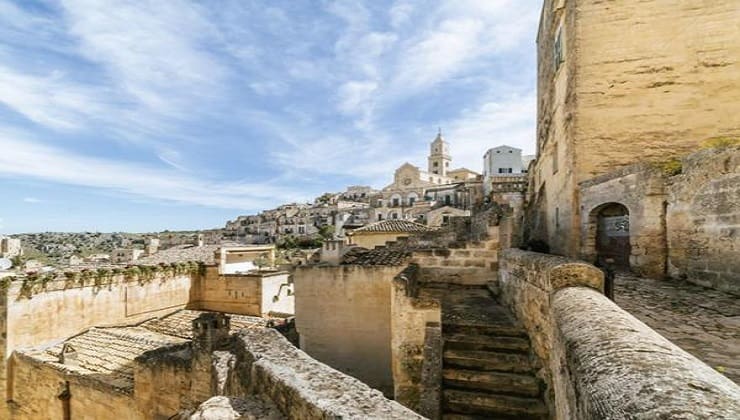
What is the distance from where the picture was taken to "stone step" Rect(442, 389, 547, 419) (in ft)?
12.6

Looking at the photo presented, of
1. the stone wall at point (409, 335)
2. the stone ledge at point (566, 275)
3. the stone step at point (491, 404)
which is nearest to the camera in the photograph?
the stone ledge at point (566, 275)

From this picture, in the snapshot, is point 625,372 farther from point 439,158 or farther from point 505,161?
point 439,158

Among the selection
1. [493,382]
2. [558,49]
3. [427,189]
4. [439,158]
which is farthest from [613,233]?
[439,158]

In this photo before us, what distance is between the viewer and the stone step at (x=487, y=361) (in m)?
4.40

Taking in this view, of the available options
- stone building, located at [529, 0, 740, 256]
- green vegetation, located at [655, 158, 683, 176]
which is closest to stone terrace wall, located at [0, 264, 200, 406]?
stone building, located at [529, 0, 740, 256]

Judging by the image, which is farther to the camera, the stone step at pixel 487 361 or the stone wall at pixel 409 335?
the stone wall at pixel 409 335

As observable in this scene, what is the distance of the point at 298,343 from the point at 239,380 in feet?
16.6

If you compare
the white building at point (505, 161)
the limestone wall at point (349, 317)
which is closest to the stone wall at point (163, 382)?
the limestone wall at point (349, 317)

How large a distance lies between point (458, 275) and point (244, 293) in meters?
11.1

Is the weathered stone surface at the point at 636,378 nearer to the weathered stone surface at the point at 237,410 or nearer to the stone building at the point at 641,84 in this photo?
the weathered stone surface at the point at 237,410

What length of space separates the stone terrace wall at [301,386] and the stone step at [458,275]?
4.85 meters

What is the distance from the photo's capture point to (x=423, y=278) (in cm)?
780

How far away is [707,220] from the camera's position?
5.98 meters

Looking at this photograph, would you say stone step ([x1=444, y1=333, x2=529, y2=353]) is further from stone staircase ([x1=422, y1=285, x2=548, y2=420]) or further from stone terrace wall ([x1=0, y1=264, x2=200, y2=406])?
stone terrace wall ([x1=0, y1=264, x2=200, y2=406])
